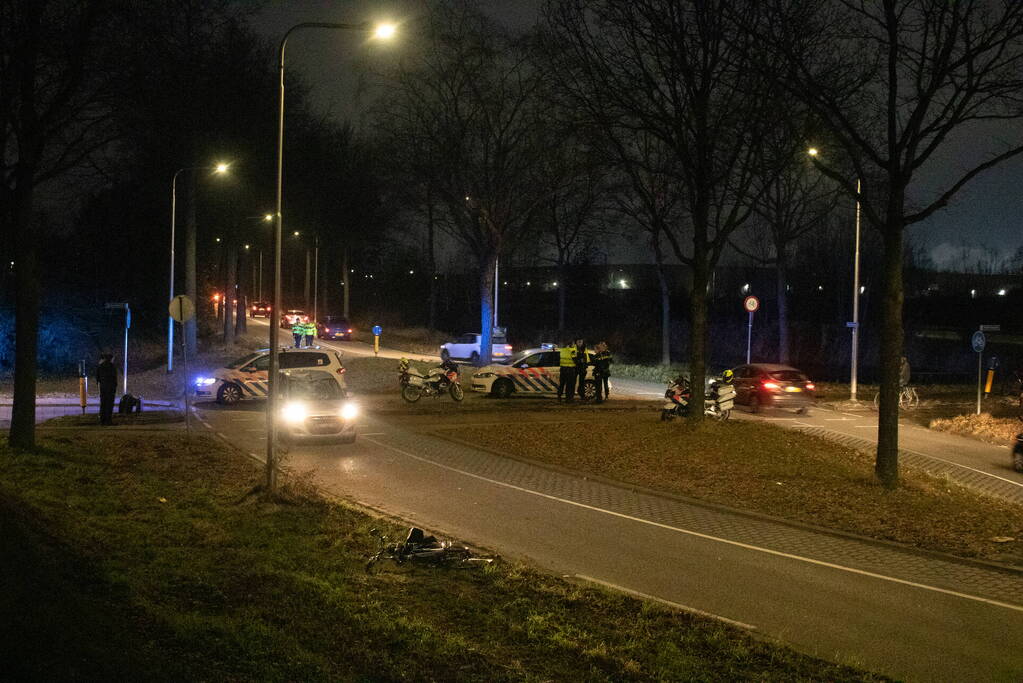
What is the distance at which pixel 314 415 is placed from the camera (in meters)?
18.0

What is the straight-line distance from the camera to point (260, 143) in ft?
127

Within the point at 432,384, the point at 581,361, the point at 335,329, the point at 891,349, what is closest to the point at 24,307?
the point at 891,349

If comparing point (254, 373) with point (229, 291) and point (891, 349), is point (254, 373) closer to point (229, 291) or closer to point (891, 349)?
point (891, 349)

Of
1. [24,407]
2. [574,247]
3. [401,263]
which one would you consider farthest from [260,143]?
[401,263]

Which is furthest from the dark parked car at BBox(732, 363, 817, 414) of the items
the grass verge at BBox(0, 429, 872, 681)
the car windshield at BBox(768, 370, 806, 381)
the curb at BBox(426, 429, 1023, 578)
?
the grass verge at BBox(0, 429, 872, 681)

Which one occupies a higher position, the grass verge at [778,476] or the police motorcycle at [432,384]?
the police motorcycle at [432,384]

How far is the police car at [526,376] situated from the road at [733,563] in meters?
12.9

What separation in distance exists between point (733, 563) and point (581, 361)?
1739cm

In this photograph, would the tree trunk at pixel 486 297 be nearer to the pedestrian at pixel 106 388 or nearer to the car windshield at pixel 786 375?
the car windshield at pixel 786 375

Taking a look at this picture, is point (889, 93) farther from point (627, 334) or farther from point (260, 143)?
point (627, 334)

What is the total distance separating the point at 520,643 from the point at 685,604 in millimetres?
2086

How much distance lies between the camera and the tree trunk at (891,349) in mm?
13570

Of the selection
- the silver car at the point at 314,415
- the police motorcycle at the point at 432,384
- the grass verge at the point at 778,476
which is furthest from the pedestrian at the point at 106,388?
the police motorcycle at the point at 432,384

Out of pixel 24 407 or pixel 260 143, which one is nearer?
pixel 24 407
